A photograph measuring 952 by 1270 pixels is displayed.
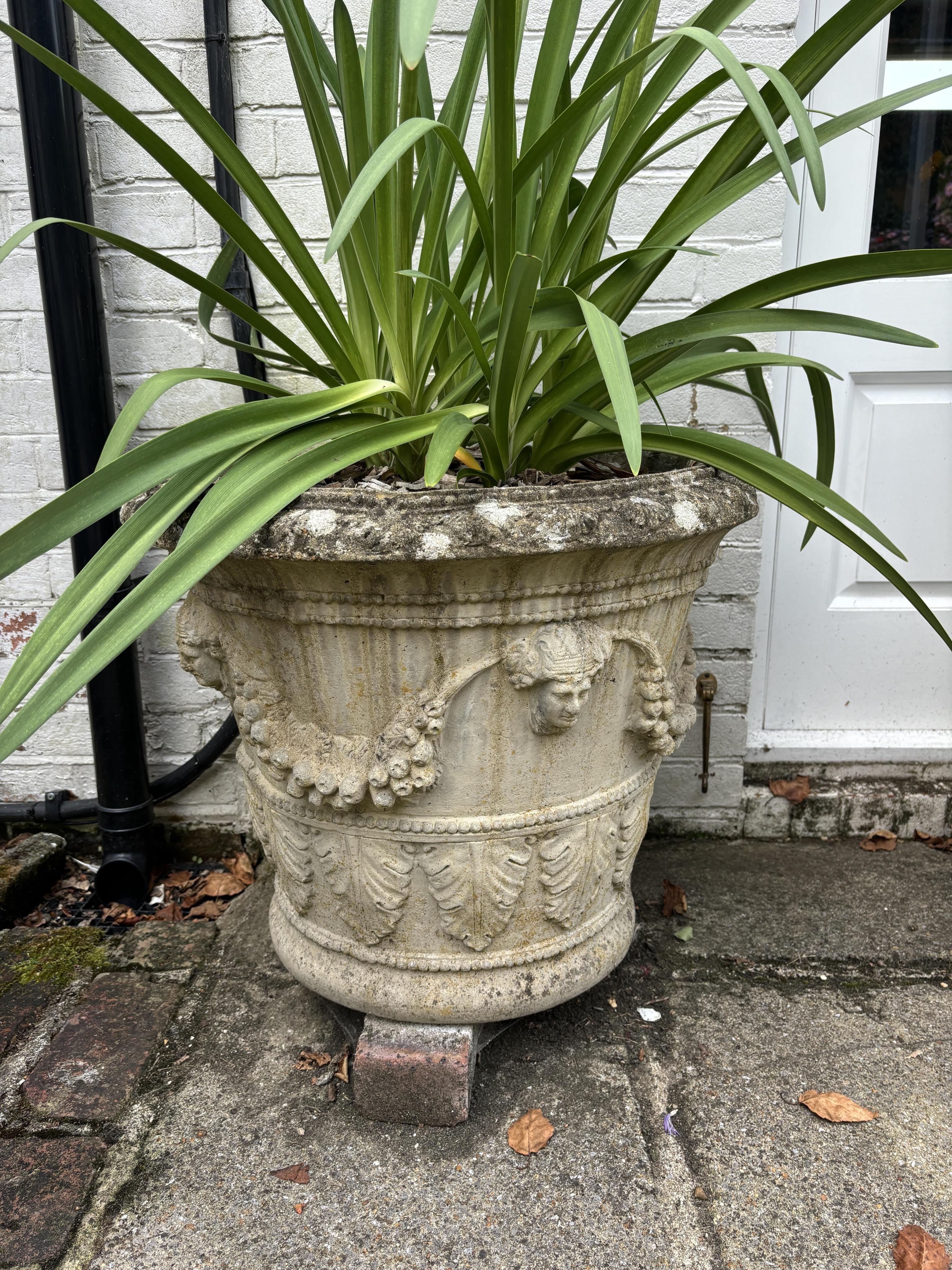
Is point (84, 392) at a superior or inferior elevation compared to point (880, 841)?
superior

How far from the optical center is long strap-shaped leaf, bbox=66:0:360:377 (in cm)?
100

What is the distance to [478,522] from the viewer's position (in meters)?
1.02

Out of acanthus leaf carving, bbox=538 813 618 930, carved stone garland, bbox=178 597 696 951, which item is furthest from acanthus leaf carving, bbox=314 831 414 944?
acanthus leaf carving, bbox=538 813 618 930

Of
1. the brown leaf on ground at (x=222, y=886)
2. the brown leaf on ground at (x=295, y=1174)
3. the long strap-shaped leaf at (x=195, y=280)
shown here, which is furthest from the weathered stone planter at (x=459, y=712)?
the brown leaf on ground at (x=222, y=886)

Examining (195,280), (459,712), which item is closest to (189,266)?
(195,280)

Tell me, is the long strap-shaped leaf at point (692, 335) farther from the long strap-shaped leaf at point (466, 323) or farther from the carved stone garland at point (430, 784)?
the carved stone garland at point (430, 784)

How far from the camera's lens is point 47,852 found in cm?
200

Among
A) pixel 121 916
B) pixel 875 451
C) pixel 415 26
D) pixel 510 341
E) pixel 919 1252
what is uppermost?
pixel 415 26

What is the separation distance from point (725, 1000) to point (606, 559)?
0.91 metres

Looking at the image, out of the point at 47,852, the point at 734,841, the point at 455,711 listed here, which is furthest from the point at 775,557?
the point at 47,852

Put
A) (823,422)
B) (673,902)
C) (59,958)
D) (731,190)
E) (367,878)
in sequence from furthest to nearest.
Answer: (673,902), (59,958), (823,422), (367,878), (731,190)

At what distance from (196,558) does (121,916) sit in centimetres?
125

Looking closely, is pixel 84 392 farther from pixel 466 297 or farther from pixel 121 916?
pixel 121 916

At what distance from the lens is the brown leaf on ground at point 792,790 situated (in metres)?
2.11
